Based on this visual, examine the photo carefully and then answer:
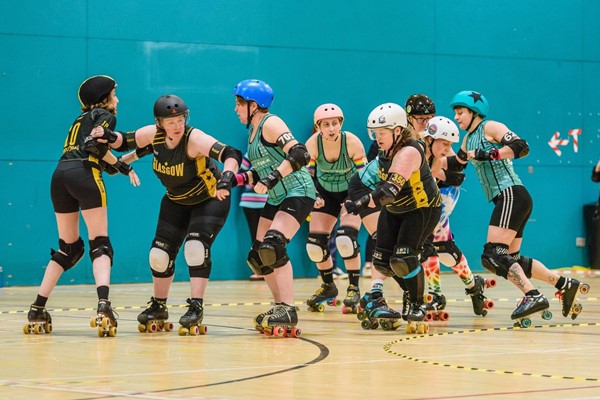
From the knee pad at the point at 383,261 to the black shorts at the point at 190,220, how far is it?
1.05 meters

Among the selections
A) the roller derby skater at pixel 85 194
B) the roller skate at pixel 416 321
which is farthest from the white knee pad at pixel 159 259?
the roller skate at pixel 416 321

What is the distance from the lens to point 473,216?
53.8 ft

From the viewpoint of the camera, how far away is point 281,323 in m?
7.41

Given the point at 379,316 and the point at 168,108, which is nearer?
the point at 168,108

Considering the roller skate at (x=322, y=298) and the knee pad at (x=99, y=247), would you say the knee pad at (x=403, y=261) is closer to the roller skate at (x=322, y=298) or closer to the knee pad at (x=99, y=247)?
the knee pad at (x=99, y=247)

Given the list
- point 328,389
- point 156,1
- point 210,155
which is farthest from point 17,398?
point 156,1

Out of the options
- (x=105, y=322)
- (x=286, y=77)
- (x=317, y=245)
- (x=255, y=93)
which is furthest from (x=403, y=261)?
(x=286, y=77)

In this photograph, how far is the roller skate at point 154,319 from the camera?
780cm

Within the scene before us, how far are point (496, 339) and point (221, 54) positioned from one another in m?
7.93

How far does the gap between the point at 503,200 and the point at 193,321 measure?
243 cm

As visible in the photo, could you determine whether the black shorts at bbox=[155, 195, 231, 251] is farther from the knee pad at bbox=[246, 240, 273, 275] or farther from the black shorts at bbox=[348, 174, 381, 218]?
the black shorts at bbox=[348, 174, 381, 218]

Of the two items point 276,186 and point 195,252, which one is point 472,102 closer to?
point 276,186

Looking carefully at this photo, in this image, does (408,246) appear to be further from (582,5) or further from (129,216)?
(582,5)

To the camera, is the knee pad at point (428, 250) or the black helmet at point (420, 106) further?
the black helmet at point (420, 106)
